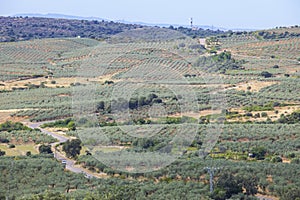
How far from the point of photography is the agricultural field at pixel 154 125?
72.3 ft

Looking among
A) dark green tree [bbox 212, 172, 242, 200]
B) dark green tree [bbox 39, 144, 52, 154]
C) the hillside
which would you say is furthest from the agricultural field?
the hillside

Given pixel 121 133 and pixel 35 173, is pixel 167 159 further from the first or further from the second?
pixel 121 133

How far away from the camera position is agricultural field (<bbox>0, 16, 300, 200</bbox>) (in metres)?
22.0

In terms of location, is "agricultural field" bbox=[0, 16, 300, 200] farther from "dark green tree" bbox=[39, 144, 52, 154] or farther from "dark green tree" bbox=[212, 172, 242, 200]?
"dark green tree" bbox=[39, 144, 52, 154]

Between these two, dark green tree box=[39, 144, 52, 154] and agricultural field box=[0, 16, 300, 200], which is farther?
dark green tree box=[39, 144, 52, 154]

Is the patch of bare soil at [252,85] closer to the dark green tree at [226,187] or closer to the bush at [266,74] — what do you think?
the bush at [266,74]

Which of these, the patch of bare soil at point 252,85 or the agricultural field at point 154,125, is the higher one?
the agricultural field at point 154,125

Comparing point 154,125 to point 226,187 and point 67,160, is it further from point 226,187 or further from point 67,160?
point 226,187

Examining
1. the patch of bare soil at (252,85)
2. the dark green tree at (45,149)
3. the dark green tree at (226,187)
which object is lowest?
the patch of bare soil at (252,85)

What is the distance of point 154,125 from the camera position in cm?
3538

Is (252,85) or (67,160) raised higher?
(67,160)

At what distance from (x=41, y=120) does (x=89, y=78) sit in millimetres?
4431

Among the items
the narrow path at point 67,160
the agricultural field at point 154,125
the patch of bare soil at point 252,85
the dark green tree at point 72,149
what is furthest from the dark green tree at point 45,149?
the patch of bare soil at point 252,85

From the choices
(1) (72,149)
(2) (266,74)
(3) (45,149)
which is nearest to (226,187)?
(1) (72,149)
